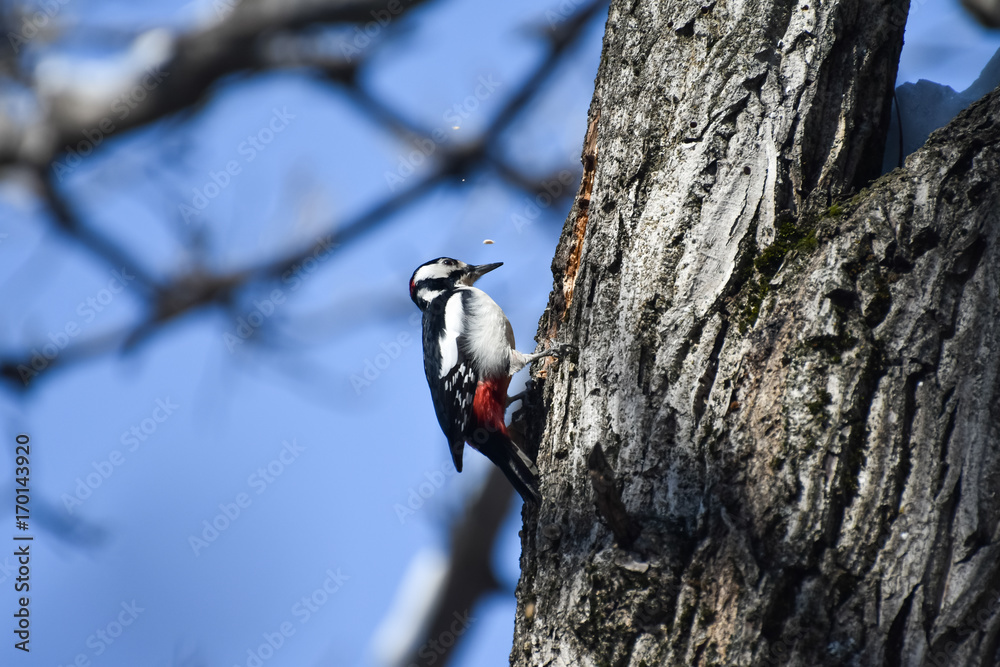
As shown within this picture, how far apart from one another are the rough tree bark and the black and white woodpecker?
1070 mm

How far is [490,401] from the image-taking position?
11.4ft

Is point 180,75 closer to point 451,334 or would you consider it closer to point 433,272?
point 433,272

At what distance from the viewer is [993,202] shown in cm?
161

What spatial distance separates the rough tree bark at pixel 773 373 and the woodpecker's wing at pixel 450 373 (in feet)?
4.57

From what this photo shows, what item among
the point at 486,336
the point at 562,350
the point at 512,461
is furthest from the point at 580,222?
the point at 486,336

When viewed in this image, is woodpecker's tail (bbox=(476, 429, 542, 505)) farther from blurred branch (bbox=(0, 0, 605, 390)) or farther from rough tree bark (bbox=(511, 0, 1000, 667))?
blurred branch (bbox=(0, 0, 605, 390))

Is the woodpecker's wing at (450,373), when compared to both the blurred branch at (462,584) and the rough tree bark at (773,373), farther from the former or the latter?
the blurred branch at (462,584)

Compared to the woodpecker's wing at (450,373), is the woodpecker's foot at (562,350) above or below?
below

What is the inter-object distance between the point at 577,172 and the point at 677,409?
16.7ft

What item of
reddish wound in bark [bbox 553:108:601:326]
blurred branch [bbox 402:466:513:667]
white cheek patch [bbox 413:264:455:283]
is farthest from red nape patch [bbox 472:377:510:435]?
blurred branch [bbox 402:466:513:667]

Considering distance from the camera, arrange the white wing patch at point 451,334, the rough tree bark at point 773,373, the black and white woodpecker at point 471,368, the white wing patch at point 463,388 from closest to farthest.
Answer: the rough tree bark at point 773,373 < the black and white woodpecker at point 471,368 < the white wing patch at point 463,388 < the white wing patch at point 451,334

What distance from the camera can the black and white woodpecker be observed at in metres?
3.35

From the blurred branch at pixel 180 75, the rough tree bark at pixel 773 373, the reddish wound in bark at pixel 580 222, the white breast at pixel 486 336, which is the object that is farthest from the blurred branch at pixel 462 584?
the blurred branch at pixel 180 75

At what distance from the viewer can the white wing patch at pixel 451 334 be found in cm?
379
